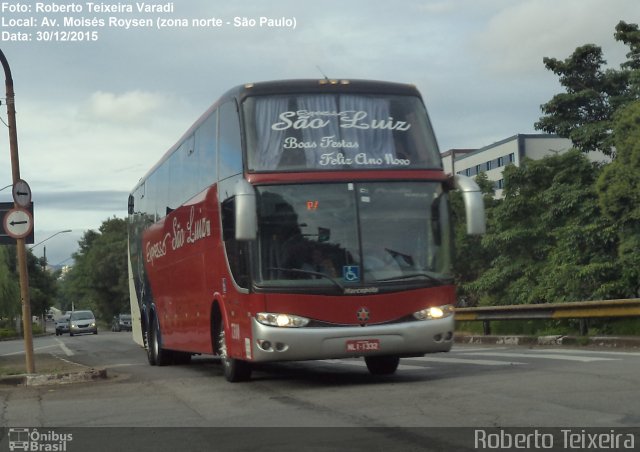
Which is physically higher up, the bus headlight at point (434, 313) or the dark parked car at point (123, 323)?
the bus headlight at point (434, 313)

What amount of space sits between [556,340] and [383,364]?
748cm

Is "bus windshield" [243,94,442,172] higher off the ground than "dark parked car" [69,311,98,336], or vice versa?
"bus windshield" [243,94,442,172]

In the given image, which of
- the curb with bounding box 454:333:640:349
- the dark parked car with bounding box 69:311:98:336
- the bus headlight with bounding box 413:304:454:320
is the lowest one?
the dark parked car with bounding box 69:311:98:336

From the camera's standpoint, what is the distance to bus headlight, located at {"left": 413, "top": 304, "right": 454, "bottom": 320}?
12.7 m

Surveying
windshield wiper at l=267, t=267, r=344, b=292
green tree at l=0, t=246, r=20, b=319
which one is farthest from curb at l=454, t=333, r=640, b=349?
green tree at l=0, t=246, r=20, b=319

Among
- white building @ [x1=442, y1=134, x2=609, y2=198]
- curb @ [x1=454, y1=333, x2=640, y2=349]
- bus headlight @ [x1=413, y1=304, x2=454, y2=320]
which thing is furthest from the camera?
white building @ [x1=442, y1=134, x2=609, y2=198]

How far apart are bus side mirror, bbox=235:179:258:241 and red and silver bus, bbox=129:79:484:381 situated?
14 millimetres

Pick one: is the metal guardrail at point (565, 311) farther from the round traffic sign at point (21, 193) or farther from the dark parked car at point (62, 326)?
the dark parked car at point (62, 326)

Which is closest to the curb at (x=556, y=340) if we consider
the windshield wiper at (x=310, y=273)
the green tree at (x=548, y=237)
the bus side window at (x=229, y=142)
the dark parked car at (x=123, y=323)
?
the green tree at (x=548, y=237)

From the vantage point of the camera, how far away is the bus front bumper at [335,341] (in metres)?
12.4

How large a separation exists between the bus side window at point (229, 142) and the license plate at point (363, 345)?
2488 millimetres

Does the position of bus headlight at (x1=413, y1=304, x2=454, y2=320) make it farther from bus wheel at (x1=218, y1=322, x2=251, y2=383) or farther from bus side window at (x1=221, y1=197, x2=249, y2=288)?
bus wheel at (x1=218, y1=322, x2=251, y2=383)
